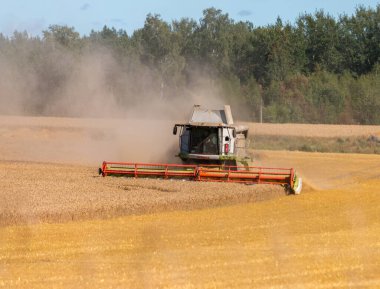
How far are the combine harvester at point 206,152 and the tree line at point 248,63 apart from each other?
23640mm

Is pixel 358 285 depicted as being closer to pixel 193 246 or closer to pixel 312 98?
pixel 193 246

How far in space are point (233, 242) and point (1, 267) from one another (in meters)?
4.37

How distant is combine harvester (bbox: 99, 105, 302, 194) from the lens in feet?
83.0

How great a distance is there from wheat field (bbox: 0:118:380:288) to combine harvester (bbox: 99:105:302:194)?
92cm

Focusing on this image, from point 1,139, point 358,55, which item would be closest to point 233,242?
point 1,139

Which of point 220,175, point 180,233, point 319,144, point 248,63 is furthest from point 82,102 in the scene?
point 180,233

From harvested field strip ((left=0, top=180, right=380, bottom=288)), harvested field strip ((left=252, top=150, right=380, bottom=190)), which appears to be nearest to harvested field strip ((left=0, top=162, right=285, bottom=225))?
harvested field strip ((left=0, top=180, right=380, bottom=288))

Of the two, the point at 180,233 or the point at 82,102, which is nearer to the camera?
the point at 180,233

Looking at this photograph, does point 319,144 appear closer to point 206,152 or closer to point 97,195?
point 206,152

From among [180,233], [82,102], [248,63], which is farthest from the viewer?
[248,63]

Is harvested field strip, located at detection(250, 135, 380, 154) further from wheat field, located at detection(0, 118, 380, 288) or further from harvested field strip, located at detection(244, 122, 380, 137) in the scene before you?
wheat field, located at detection(0, 118, 380, 288)

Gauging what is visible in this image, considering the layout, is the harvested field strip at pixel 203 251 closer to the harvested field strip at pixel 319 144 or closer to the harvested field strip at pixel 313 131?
the harvested field strip at pixel 319 144

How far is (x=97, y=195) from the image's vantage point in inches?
797

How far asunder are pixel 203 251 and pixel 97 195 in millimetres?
7220
